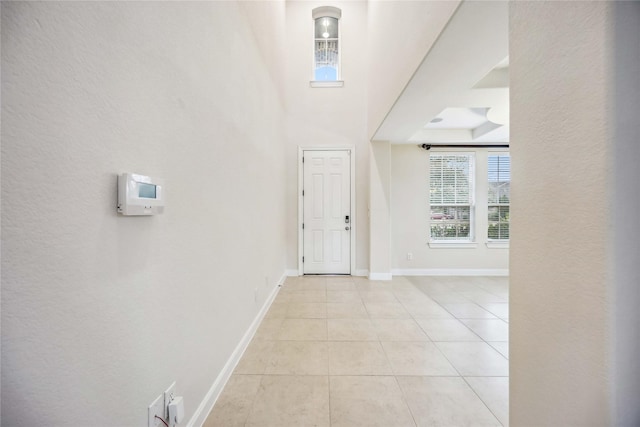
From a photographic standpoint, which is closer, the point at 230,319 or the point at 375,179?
the point at 230,319

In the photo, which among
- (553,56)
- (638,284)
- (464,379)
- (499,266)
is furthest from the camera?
(499,266)

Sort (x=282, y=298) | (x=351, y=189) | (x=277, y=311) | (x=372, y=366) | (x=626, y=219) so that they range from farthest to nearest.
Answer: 1. (x=351, y=189)
2. (x=282, y=298)
3. (x=277, y=311)
4. (x=372, y=366)
5. (x=626, y=219)

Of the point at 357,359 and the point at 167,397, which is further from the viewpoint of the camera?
the point at 357,359

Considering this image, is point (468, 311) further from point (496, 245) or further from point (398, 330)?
point (496, 245)

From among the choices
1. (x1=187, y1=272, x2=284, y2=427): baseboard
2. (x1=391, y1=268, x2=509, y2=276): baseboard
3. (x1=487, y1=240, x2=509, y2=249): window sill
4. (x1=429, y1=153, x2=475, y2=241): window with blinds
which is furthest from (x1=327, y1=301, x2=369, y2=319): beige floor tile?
(x1=487, y1=240, x2=509, y2=249): window sill

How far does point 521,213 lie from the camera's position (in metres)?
0.86

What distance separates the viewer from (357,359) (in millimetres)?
1925

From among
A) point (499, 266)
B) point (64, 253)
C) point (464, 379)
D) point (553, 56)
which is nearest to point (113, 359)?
point (64, 253)

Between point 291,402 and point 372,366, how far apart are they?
2.19 ft

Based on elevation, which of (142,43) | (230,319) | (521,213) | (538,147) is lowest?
(230,319)

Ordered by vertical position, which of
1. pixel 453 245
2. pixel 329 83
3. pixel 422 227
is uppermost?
pixel 329 83

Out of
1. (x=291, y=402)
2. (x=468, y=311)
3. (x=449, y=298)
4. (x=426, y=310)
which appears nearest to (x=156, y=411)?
Result: (x=291, y=402)

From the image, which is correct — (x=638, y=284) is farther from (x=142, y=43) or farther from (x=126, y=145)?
(x=142, y=43)

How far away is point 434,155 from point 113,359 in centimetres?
498
